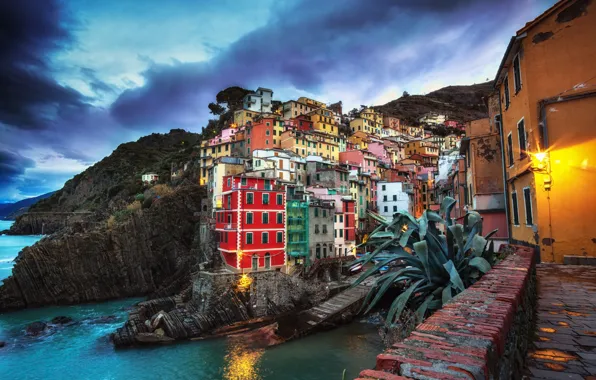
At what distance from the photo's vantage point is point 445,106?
14712 centimetres

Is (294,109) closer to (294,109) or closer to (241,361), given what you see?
(294,109)

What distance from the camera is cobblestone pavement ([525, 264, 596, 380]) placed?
3.61 m

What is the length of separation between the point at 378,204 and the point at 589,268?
49651mm

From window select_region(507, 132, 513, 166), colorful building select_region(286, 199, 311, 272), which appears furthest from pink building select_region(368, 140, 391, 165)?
window select_region(507, 132, 513, 166)

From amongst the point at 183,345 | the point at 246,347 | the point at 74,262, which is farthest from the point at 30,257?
the point at 246,347

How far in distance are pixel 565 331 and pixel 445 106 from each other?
159732mm

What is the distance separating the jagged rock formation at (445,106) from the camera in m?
135

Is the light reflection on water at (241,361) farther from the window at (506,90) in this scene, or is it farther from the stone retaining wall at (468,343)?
the stone retaining wall at (468,343)

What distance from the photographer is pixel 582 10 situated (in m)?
10.8

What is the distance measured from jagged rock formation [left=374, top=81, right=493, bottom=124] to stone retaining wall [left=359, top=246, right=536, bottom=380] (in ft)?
406

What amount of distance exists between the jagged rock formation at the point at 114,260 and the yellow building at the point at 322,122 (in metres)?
30.2

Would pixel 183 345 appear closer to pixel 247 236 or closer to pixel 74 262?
pixel 247 236

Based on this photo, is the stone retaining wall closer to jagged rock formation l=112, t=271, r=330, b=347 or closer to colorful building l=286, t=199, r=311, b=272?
jagged rock formation l=112, t=271, r=330, b=347

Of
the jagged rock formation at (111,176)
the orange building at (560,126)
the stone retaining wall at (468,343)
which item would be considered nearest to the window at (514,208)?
the orange building at (560,126)
